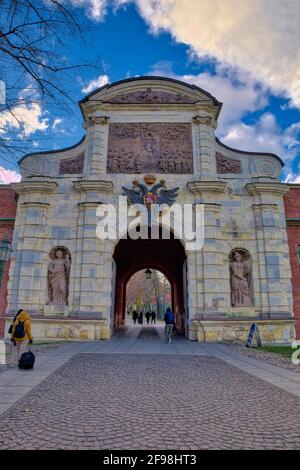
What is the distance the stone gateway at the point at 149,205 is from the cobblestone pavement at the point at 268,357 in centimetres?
162

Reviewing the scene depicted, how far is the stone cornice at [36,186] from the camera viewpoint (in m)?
13.9

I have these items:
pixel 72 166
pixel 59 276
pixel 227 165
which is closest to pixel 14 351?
pixel 59 276

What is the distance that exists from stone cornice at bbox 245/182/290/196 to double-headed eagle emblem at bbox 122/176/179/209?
3258mm

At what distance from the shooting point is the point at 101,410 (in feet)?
14.2

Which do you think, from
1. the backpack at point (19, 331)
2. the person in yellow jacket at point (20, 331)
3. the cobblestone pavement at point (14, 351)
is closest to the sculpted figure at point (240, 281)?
the cobblestone pavement at point (14, 351)

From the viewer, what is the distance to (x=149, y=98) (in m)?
15.5

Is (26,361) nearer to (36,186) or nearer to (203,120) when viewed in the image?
(36,186)

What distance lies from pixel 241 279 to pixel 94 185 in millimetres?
7422

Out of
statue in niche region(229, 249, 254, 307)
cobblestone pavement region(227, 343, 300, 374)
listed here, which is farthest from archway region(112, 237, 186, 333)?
cobblestone pavement region(227, 343, 300, 374)

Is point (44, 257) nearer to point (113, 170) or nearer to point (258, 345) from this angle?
point (113, 170)

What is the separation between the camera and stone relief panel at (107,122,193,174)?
47.6 ft

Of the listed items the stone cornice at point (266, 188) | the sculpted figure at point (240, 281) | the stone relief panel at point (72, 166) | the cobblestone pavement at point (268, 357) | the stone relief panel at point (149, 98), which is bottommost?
the cobblestone pavement at point (268, 357)

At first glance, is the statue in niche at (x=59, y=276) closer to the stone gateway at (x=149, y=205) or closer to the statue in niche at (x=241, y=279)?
the stone gateway at (x=149, y=205)

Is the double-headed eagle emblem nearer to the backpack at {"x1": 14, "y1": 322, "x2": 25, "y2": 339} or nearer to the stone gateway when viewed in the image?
the stone gateway
